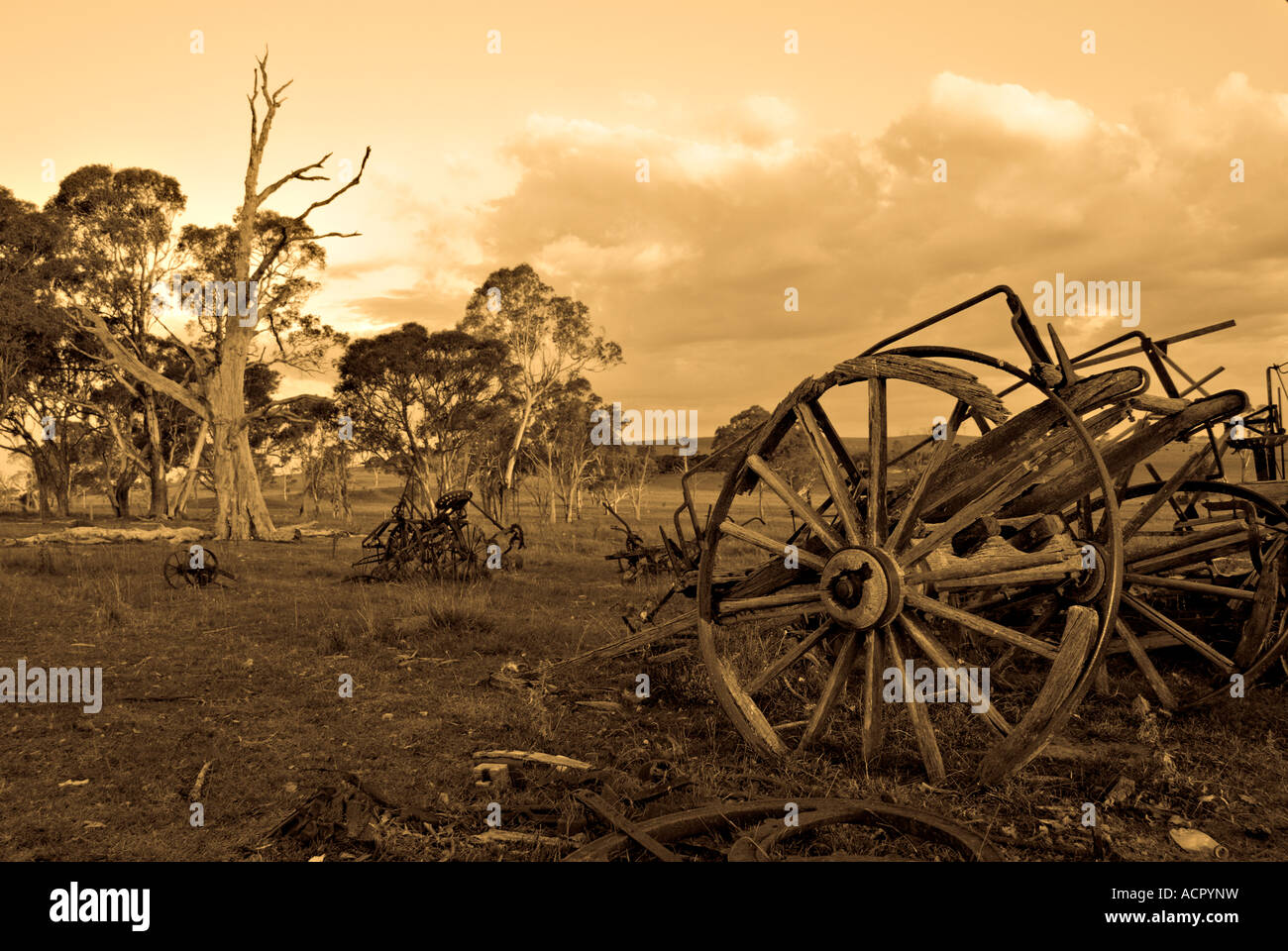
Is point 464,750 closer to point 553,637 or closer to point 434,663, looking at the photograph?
point 434,663

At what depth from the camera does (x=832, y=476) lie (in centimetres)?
483

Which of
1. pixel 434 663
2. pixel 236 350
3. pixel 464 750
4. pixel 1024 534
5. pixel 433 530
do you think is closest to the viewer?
pixel 1024 534

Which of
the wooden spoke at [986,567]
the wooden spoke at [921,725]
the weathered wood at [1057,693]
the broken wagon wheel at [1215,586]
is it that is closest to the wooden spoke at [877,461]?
the wooden spoke at [986,567]

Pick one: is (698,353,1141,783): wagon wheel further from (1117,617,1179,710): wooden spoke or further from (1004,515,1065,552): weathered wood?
(1117,617,1179,710): wooden spoke

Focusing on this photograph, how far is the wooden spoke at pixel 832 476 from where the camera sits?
4707 millimetres

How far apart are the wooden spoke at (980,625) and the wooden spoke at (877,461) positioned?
1.31 ft

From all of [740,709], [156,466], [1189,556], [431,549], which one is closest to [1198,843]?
[740,709]

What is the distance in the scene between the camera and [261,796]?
4.55 m

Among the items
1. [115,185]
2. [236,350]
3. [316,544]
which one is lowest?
[316,544]

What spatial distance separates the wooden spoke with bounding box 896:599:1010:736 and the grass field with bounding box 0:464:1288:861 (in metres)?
0.42

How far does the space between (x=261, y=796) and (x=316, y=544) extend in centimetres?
1854

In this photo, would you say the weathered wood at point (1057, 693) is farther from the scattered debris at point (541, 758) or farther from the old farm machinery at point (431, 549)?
the old farm machinery at point (431, 549)

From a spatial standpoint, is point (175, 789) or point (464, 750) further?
point (464, 750)
